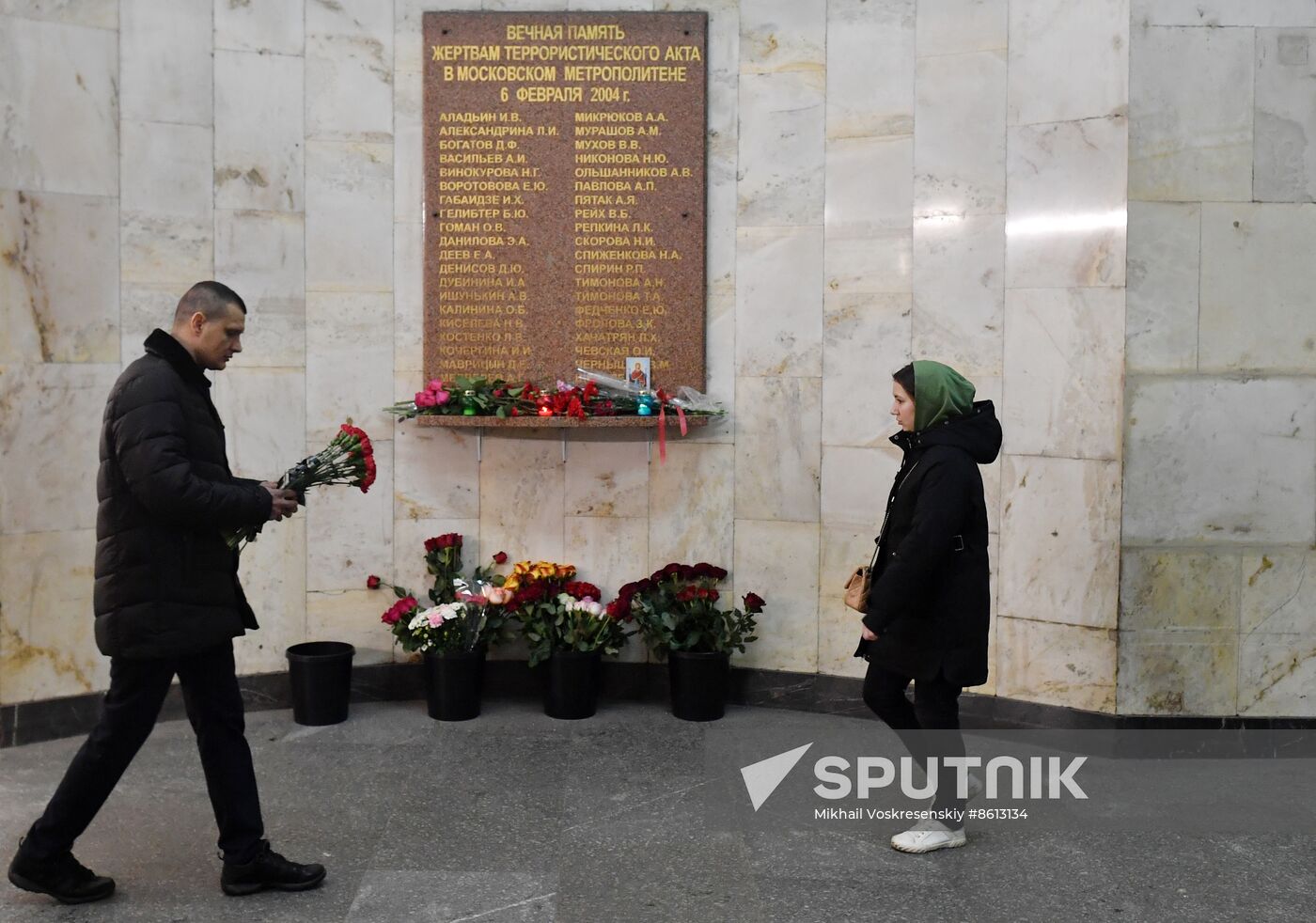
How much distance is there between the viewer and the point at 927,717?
3.90 m

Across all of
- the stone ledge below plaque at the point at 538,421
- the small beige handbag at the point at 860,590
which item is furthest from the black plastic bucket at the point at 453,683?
the small beige handbag at the point at 860,590

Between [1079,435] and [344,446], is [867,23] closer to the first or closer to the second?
[1079,435]

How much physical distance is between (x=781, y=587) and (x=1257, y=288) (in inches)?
95.0

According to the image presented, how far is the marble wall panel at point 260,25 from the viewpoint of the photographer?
5.62 meters

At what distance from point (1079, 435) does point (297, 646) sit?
356cm

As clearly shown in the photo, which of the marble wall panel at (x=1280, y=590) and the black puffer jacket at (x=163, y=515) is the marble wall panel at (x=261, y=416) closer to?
the black puffer jacket at (x=163, y=515)

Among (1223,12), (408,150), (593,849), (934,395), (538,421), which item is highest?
(1223,12)

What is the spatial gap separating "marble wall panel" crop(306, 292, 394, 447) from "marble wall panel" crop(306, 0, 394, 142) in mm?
776

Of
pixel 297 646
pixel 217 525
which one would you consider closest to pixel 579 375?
pixel 297 646

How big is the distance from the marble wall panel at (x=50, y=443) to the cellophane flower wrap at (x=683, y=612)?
239 cm

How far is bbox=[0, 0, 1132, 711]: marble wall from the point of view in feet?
16.8

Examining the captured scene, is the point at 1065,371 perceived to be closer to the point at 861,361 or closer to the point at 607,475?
the point at 861,361

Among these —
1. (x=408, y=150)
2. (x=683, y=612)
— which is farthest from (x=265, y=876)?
(x=408, y=150)

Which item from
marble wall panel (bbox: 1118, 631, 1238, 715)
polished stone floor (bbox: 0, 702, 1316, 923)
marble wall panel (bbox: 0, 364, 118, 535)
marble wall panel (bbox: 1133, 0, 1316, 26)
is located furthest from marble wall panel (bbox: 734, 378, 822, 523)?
marble wall panel (bbox: 0, 364, 118, 535)
